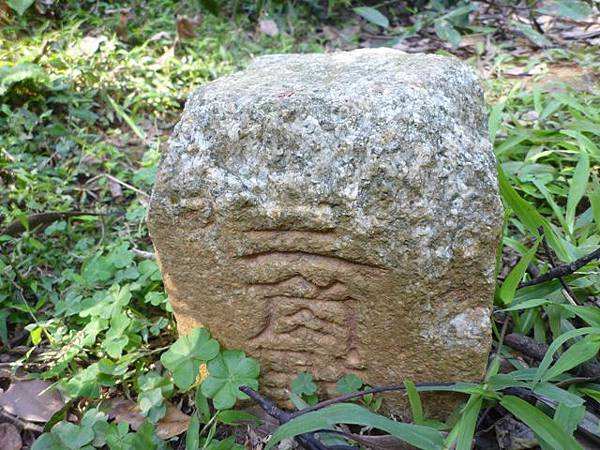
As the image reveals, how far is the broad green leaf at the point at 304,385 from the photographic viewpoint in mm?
1631

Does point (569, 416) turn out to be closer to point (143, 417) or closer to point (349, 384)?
point (349, 384)

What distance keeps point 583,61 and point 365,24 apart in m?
1.36

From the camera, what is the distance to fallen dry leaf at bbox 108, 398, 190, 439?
1706 millimetres

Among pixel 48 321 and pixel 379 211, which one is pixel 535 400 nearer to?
pixel 379 211

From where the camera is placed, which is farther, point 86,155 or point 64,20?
point 64,20

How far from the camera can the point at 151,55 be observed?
3262 millimetres

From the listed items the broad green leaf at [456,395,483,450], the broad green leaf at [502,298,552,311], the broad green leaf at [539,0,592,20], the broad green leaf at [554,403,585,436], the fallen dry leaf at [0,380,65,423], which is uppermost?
the broad green leaf at [539,0,592,20]

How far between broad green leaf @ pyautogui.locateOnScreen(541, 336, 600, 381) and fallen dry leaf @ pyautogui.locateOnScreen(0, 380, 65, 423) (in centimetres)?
139

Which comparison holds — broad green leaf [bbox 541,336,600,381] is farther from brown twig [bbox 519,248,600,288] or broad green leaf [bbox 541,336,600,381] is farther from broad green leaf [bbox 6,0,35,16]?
broad green leaf [bbox 6,0,35,16]

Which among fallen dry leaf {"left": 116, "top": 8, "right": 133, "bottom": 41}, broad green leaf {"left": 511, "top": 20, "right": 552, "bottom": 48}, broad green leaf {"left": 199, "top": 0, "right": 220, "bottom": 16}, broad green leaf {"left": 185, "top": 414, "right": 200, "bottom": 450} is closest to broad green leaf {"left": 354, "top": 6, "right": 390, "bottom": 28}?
broad green leaf {"left": 511, "top": 20, "right": 552, "bottom": 48}

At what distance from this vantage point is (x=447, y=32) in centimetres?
323

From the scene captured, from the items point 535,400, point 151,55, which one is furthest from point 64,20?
point 535,400

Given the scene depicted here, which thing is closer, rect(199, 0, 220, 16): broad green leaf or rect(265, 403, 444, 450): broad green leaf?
rect(265, 403, 444, 450): broad green leaf

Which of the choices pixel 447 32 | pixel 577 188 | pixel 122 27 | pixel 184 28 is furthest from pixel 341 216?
pixel 122 27
